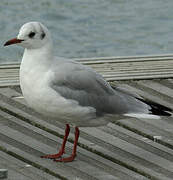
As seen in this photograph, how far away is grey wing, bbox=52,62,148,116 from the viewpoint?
5.33 m

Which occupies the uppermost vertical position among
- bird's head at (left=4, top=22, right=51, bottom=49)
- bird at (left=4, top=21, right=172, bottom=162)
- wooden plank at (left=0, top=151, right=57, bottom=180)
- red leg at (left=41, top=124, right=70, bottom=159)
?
bird's head at (left=4, top=22, right=51, bottom=49)

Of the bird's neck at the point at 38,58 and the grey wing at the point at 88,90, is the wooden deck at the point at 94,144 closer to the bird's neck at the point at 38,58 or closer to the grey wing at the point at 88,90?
the grey wing at the point at 88,90

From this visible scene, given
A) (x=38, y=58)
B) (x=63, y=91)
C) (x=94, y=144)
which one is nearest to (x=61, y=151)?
(x=94, y=144)

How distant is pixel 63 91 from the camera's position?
530cm

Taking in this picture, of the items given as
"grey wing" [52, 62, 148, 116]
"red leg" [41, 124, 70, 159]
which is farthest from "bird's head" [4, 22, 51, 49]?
"red leg" [41, 124, 70, 159]

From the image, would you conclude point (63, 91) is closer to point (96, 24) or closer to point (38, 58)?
point (38, 58)

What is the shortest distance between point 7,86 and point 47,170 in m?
1.70

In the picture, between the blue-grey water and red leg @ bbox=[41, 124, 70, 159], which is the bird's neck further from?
the blue-grey water

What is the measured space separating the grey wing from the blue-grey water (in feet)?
15.2

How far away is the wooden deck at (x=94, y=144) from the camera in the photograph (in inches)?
202

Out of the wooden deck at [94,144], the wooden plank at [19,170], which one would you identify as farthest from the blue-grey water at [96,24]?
the wooden plank at [19,170]

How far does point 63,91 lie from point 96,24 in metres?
6.82

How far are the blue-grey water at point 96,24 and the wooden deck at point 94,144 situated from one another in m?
3.70

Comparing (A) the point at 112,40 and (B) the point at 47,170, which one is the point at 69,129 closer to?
(B) the point at 47,170
